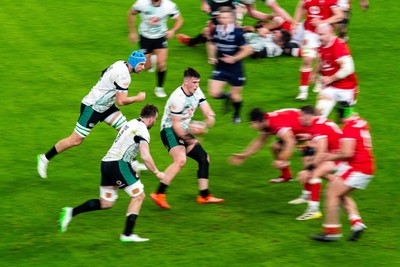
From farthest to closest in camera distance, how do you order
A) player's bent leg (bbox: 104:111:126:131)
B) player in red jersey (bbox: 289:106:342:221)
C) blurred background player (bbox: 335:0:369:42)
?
blurred background player (bbox: 335:0:369:42), player's bent leg (bbox: 104:111:126:131), player in red jersey (bbox: 289:106:342:221)

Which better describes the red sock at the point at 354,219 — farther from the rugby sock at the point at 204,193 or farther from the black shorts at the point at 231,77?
the black shorts at the point at 231,77

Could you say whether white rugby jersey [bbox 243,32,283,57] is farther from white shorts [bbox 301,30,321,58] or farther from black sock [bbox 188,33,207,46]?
white shorts [bbox 301,30,321,58]

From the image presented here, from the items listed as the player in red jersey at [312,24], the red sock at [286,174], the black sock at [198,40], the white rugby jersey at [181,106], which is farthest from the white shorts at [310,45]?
the white rugby jersey at [181,106]

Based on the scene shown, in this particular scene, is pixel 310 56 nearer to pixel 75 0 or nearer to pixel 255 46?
pixel 255 46

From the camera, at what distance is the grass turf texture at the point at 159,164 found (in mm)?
12703

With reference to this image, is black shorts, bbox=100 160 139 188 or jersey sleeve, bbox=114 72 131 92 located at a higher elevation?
jersey sleeve, bbox=114 72 131 92

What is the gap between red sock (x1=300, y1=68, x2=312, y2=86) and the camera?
18.1 m

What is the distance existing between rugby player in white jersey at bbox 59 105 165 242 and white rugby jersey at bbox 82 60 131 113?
1813mm

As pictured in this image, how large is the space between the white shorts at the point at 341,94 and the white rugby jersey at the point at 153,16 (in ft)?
13.9

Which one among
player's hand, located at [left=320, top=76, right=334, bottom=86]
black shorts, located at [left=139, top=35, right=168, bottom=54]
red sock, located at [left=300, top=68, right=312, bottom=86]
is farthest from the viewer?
black shorts, located at [left=139, top=35, right=168, bottom=54]

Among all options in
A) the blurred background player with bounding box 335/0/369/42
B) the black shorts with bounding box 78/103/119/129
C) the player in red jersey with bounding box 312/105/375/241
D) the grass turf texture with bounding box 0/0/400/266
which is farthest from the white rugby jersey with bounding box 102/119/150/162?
the blurred background player with bounding box 335/0/369/42

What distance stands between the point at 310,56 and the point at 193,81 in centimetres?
453

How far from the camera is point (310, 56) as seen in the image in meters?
18.0

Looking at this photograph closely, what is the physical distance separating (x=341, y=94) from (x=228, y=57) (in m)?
2.51
